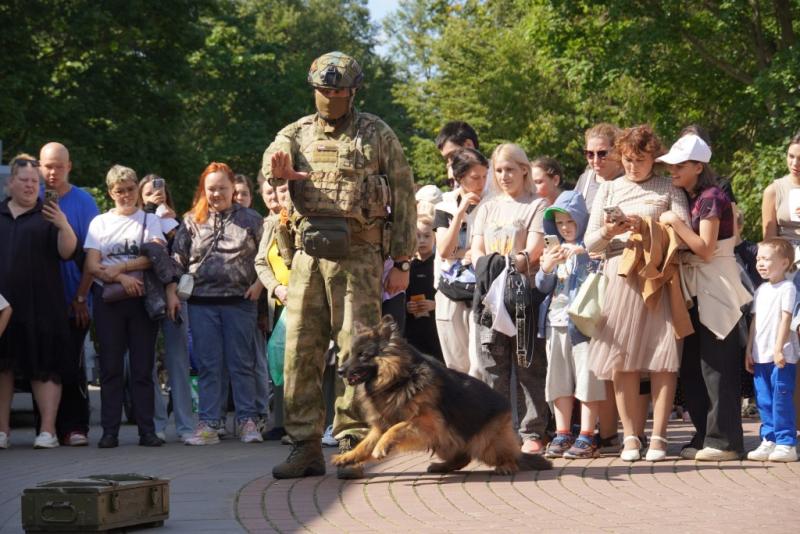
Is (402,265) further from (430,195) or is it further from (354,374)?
(430,195)

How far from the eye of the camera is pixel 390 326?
28.6 feet

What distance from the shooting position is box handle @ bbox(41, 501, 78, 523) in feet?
22.6

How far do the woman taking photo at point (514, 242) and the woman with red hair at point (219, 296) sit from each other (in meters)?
2.48

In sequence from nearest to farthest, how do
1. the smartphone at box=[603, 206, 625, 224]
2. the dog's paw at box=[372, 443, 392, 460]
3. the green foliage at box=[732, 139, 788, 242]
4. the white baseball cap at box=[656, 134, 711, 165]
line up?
the dog's paw at box=[372, 443, 392, 460], the smartphone at box=[603, 206, 625, 224], the white baseball cap at box=[656, 134, 711, 165], the green foliage at box=[732, 139, 788, 242]

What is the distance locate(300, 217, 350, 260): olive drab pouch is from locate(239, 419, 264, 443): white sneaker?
3641 mm

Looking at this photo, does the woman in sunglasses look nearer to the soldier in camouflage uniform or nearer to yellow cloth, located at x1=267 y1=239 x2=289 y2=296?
the soldier in camouflage uniform

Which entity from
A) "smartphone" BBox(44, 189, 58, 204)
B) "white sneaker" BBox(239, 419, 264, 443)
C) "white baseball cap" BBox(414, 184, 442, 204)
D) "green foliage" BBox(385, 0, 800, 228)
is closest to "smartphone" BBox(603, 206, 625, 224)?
"white baseball cap" BBox(414, 184, 442, 204)

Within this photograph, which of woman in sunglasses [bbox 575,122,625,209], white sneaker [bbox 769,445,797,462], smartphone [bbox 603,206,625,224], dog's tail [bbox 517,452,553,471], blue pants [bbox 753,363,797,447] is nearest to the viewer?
dog's tail [bbox 517,452,553,471]

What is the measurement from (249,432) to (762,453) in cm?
456

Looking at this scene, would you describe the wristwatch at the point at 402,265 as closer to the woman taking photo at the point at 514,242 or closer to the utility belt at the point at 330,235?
the utility belt at the point at 330,235

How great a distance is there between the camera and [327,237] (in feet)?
29.3

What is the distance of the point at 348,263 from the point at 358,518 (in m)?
2.12

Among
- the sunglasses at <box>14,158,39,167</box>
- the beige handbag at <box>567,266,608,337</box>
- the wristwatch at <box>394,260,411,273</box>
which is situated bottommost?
the beige handbag at <box>567,266,608,337</box>

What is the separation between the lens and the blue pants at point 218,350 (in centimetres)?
1219
